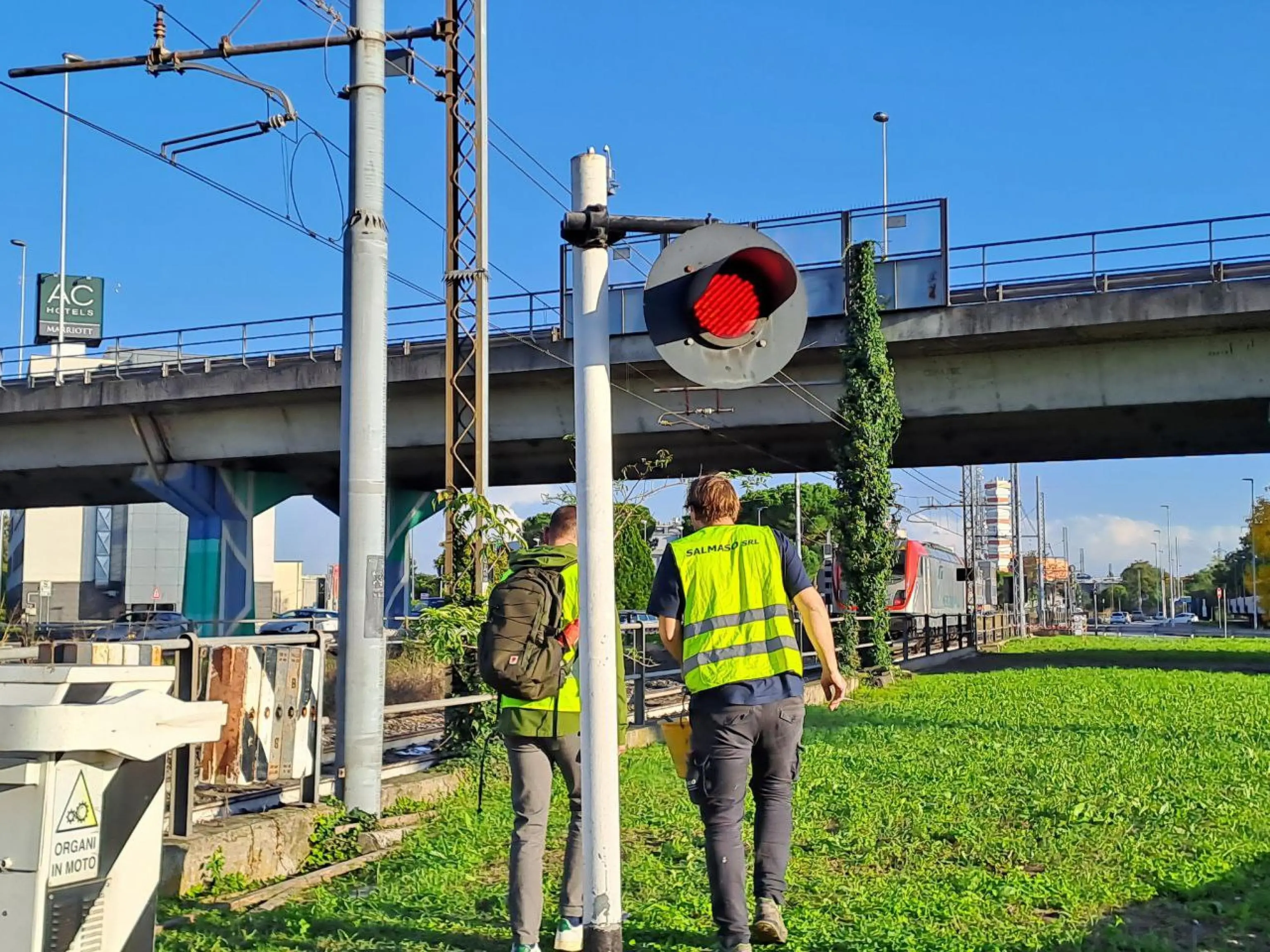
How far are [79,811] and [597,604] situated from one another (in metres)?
1.64

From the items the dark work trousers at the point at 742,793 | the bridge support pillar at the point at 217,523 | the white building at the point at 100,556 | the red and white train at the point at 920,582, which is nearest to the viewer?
the dark work trousers at the point at 742,793

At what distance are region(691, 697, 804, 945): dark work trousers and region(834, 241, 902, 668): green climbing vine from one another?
18.1 m

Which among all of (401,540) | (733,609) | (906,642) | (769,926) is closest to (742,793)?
(769,926)

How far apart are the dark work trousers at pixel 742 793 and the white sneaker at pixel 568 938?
1.93 feet

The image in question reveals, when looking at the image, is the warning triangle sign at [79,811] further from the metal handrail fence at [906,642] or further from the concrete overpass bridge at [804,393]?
the concrete overpass bridge at [804,393]

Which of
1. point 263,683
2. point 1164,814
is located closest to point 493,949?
point 263,683

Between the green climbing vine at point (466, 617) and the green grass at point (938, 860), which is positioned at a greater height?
the green climbing vine at point (466, 617)

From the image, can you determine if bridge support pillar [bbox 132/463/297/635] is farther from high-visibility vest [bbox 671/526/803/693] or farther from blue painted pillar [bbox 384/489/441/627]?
high-visibility vest [bbox 671/526/803/693]

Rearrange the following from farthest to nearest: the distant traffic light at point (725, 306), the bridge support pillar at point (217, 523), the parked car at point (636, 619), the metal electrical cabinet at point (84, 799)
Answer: the bridge support pillar at point (217, 523) → the parked car at point (636, 619) → the distant traffic light at point (725, 306) → the metal electrical cabinet at point (84, 799)

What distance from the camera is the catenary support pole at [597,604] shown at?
3930 mm

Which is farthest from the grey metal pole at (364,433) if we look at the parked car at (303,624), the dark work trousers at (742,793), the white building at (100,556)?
the white building at (100,556)

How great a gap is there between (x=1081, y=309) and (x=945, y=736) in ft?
44.3

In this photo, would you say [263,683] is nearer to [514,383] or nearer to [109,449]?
[514,383]

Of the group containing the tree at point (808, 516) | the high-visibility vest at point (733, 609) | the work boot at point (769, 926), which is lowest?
the work boot at point (769, 926)
